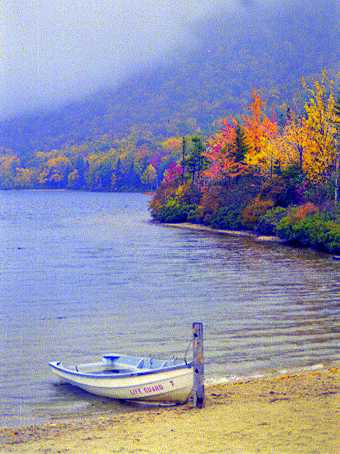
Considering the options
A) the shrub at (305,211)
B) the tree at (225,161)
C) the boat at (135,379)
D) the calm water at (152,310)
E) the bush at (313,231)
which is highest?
the tree at (225,161)

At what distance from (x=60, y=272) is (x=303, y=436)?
27147 millimetres

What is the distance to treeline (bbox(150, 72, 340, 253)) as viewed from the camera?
2163 inches

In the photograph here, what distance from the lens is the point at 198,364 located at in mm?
14906

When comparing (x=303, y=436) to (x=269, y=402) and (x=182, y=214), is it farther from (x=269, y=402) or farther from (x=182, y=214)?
(x=182, y=214)

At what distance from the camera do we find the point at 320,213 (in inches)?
2108

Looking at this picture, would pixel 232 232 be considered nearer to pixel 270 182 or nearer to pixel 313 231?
pixel 270 182

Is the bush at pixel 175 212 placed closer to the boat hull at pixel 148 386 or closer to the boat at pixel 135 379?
the boat at pixel 135 379

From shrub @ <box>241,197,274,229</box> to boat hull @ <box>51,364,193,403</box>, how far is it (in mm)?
47673

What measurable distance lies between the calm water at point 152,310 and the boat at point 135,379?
323 millimetres

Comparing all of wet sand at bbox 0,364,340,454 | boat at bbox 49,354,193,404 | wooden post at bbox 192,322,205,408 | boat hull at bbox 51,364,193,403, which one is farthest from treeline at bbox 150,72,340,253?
wooden post at bbox 192,322,205,408

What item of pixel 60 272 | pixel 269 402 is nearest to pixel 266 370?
pixel 269 402

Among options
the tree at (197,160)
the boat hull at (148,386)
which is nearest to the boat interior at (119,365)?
the boat hull at (148,386)

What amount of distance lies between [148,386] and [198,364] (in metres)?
1.50

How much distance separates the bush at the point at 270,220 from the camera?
5892 cm
